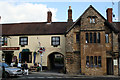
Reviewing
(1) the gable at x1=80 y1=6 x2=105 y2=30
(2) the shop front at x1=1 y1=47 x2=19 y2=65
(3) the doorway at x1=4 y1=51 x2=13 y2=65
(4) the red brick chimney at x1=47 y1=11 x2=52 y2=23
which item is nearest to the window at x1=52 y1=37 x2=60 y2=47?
(4) the red brick chimney at x1=47 y1=11 x2=52 y2=23

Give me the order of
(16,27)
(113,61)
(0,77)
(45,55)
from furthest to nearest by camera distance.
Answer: (16,27)
(45,55)
(113,61)
(0,77)

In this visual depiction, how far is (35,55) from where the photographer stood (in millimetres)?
26766

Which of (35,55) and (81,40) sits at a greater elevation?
(81,40)

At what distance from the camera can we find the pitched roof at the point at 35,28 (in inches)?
1070

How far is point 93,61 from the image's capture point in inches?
860

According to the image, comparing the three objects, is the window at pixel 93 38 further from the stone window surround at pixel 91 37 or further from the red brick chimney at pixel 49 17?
the red brick chimney at pixel 49 17

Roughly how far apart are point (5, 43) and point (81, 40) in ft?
44.5

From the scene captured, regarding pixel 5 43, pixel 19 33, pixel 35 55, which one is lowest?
pixel 35 55

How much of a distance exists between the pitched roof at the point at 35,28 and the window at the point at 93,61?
689cm

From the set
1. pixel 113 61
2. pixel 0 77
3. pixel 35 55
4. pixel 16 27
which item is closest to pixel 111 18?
pixel 113 61

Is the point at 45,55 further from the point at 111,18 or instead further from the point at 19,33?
the point at 111,18

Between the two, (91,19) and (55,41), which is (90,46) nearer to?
(91,19)

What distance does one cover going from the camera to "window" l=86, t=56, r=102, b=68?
21.8m

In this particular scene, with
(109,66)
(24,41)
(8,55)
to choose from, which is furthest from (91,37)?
(8,55)
